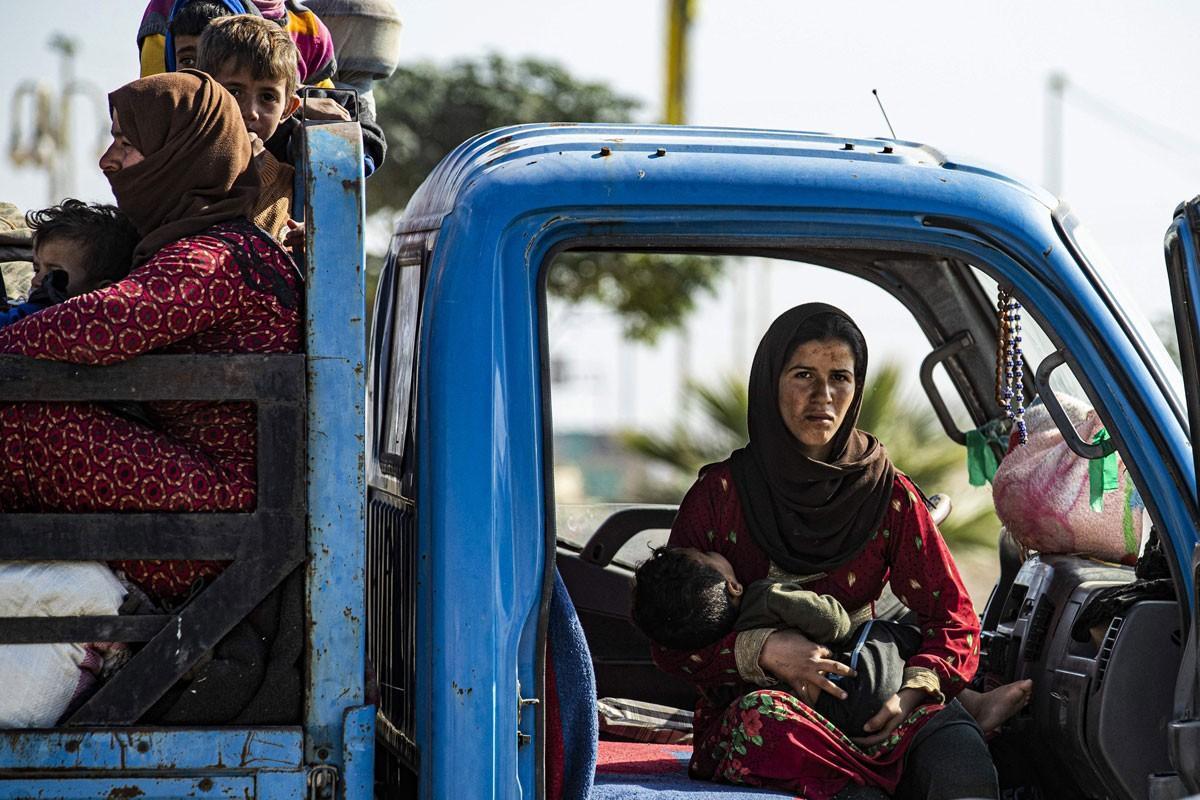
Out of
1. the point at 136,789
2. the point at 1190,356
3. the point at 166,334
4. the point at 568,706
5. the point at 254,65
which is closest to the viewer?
the point at 136,789

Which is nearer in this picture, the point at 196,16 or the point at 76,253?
the point at 76,253

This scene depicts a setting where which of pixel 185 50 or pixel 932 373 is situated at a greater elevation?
pixel 185 50

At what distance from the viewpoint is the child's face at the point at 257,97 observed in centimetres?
320

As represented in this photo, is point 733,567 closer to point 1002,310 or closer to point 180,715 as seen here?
point 1002,310

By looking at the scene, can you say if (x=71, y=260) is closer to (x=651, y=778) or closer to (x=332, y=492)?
(x=332, y=492)

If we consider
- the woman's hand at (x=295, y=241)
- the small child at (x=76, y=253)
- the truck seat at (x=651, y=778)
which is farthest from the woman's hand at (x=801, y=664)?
the small child at (x=76, y=253)

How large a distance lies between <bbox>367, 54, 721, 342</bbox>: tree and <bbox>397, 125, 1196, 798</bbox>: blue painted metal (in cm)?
1986

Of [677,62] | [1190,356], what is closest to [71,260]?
[1190,356]

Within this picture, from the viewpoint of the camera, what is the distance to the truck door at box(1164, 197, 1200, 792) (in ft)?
7.70

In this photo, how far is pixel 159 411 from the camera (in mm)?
2361

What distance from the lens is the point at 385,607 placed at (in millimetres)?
2730

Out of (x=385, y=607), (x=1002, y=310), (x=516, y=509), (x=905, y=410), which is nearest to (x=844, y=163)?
(x=1002, y=310)

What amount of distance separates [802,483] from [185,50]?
6.50 feet

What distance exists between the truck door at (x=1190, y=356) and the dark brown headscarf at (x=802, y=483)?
0.76m
